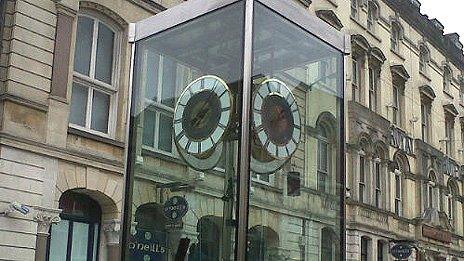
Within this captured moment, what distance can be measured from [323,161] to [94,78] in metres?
9.01

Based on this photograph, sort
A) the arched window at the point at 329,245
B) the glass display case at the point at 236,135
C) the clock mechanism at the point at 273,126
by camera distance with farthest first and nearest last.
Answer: the arched window at the point at 329,245, the clock mechanism at the point at 273,126, the glass display case at the point at 236,135

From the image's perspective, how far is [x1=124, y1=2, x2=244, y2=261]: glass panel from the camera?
5426mm

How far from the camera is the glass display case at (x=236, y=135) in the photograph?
5348 millimetres

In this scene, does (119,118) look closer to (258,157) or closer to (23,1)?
(23,1)

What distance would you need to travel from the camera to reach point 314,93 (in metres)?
6.20

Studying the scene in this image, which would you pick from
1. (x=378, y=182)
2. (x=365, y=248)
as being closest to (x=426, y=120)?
(x=378, y=182)

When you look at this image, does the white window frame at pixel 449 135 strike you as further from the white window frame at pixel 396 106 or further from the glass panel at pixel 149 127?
the glass panel at pixel 149 127

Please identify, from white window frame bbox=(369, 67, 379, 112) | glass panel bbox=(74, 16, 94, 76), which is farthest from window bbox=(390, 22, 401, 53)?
glass panel bbox=(74, 16, 94, 76)

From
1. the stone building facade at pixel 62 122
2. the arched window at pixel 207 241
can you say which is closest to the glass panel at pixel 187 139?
the arched window at pixel 207 241

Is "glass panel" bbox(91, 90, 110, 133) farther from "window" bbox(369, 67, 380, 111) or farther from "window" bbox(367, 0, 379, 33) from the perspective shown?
"window" bbox(367, 0, 379, 33)

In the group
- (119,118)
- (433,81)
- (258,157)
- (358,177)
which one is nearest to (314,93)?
(258,157)

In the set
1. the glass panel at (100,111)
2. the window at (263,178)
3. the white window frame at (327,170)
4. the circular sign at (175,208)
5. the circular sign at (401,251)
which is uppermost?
the glass panel at (100,111)

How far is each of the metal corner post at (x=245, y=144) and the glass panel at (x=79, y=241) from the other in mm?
9336

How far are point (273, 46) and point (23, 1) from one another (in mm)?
8290
